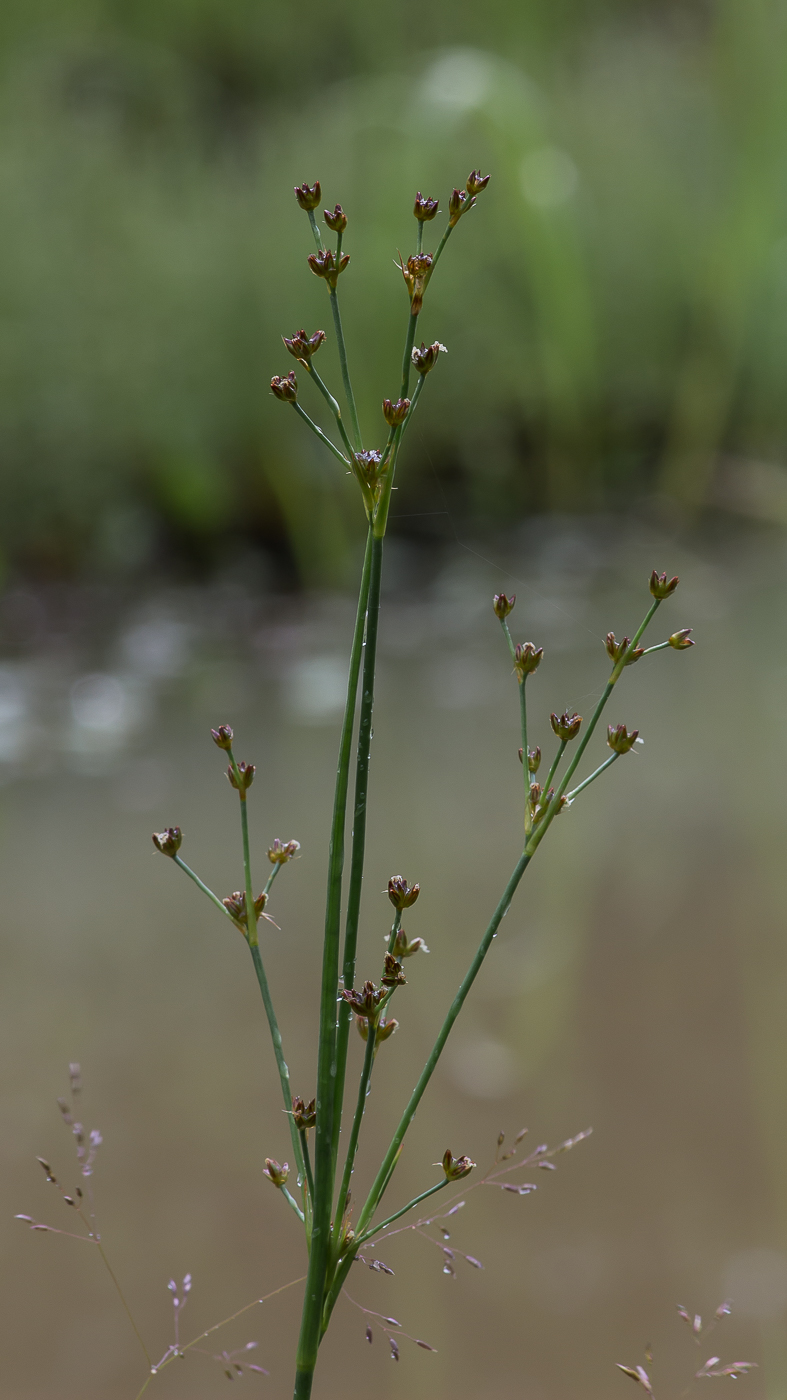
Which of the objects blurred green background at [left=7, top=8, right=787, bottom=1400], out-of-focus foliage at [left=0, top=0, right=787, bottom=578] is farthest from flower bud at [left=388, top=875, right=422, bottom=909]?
out-of-focus foliage at [left=0, top=0, right=787, bottom=578]

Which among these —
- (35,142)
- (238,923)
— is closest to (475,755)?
(238,923)

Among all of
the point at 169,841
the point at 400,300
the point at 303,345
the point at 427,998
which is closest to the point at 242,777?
the point at 169,841

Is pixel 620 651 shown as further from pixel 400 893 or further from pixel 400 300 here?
pixel 400 300

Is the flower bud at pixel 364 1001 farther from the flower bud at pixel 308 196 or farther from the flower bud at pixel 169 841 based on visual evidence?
the flower bud at pixel 308 196

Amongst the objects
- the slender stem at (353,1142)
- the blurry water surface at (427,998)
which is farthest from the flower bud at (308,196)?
the blurry water surface at (427,998)

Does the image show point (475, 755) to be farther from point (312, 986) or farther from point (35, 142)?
point (35, 142)

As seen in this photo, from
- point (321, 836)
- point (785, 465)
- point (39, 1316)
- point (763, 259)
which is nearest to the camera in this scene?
point (39, 1316)
